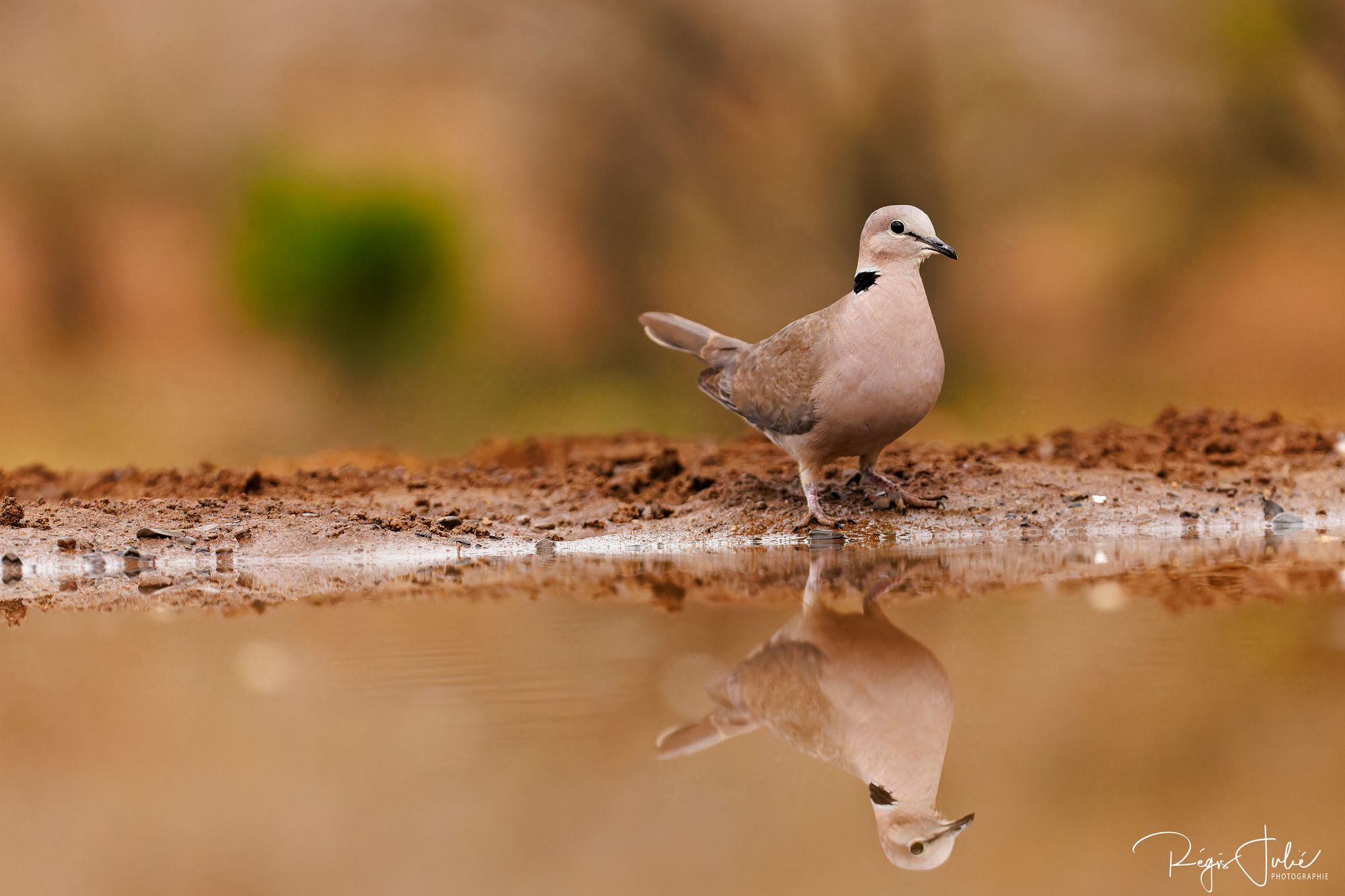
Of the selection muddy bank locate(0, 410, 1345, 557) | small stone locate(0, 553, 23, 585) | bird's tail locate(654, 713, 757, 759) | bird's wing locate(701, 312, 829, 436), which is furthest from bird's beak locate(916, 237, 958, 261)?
small stone locate(0, 553, 23, 585)

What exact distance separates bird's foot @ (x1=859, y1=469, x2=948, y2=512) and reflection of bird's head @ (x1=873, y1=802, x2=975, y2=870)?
3616 mm

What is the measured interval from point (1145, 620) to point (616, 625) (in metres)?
1.34

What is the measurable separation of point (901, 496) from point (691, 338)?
4.79ft

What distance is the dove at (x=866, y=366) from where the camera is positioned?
16.7 ft

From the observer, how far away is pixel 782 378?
5484 millimetres

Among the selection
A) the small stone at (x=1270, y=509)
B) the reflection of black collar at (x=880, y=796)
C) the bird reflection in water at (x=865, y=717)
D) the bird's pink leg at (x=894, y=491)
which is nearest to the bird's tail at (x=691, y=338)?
the bird's pink leg at (x=894, y=491)

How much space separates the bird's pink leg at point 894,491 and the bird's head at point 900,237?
0.88 meters

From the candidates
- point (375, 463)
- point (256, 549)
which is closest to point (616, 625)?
point (256, 549)

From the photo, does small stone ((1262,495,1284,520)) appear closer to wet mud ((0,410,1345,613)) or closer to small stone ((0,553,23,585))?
wet mud ((0,410,1345,613))

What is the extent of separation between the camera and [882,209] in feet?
17.4

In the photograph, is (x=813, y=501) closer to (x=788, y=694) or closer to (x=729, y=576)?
(x=729, y=576)

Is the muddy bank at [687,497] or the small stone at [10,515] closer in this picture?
the muddy bank at [687,497]

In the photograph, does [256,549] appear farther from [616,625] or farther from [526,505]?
[616,625]

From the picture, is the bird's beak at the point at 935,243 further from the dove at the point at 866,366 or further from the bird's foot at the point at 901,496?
the bird's foot at the point at 901,496
